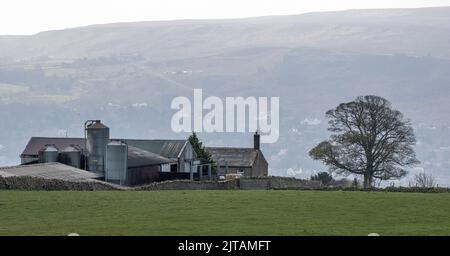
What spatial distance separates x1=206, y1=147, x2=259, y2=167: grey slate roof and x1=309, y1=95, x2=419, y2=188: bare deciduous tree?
16713mm

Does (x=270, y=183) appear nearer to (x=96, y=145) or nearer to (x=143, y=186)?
(x=143, y=186)

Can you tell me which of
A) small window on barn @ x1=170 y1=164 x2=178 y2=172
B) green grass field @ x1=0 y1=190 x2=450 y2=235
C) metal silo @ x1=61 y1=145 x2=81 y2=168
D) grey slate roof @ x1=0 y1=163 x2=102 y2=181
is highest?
metal silo @ x1=61 y1=145 x2=81 y2=168

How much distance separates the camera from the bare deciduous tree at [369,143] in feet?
337

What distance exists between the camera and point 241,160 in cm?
12281

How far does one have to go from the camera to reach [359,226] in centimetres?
3519

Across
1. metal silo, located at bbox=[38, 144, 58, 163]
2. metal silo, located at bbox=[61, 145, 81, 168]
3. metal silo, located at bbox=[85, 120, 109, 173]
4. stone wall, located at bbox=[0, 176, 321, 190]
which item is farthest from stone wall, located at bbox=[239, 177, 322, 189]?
metal silo, located at bbox=[38, 144, 58, 163]

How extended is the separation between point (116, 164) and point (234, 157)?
38.8 metres

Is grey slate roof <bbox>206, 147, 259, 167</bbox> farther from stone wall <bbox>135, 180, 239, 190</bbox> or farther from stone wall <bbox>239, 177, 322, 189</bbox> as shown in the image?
stone wall <bbox>135, 180, 239, 190</bbox>

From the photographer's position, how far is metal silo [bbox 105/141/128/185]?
281 feet

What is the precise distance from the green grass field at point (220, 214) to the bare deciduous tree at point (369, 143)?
50.1 meters
